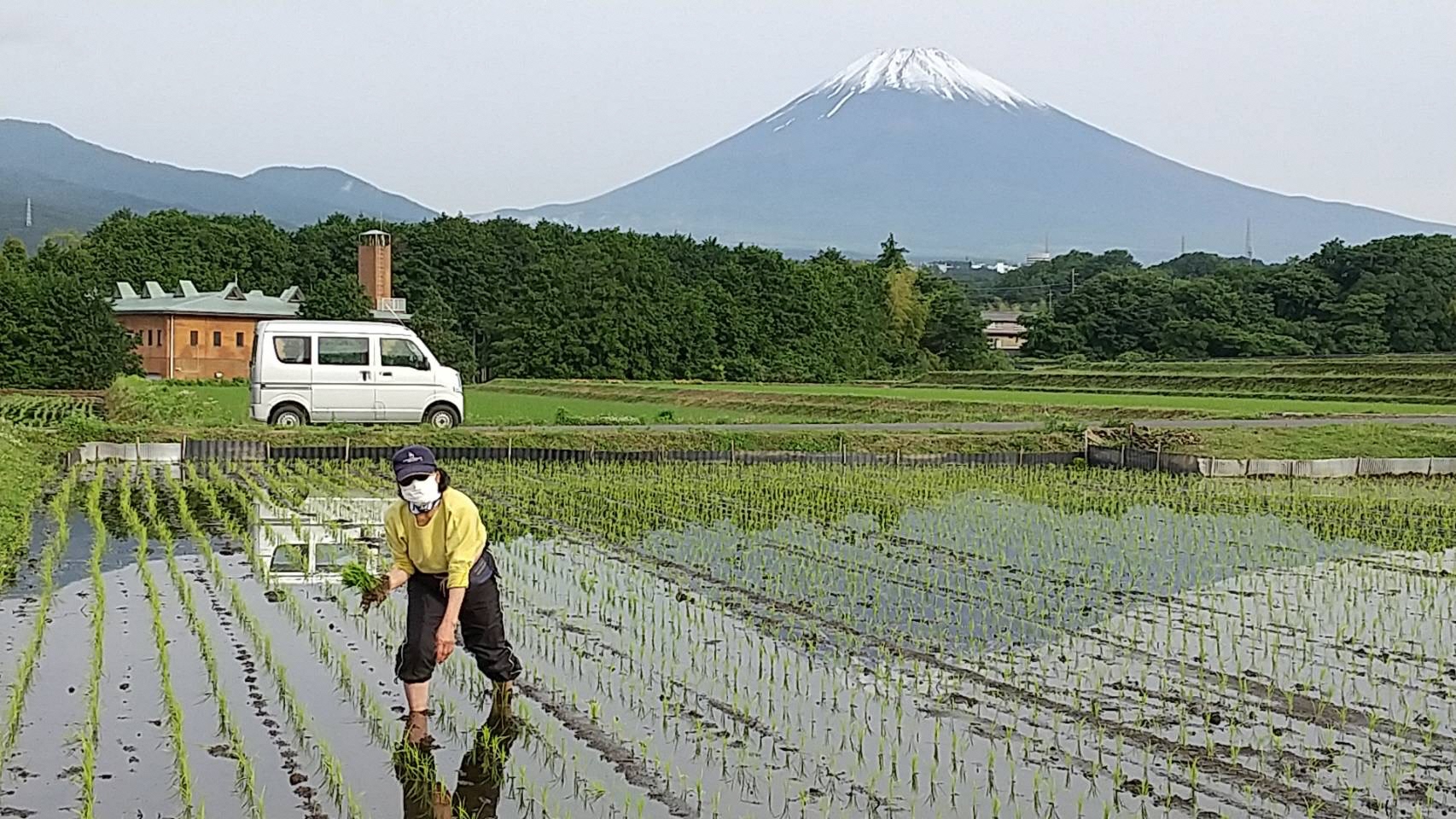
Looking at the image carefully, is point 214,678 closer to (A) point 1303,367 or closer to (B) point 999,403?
(B) point 999,403

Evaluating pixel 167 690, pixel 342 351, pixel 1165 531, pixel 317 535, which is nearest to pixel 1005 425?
pixel 342 351

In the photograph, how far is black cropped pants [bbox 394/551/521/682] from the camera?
4312 millimetres

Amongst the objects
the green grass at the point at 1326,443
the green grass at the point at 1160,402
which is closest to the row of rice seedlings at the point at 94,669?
the green grass at the point at 1326,443

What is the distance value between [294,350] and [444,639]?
1102 centimetres

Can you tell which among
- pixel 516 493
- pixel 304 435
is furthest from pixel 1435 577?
pixel 304 435

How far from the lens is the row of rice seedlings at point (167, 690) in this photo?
12.1 feet

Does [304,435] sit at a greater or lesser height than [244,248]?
lesser

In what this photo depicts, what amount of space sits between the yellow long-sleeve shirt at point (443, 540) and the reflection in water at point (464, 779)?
0.45 m

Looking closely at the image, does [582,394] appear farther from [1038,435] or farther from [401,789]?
[401,789]

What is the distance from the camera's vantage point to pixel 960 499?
35.5 ft

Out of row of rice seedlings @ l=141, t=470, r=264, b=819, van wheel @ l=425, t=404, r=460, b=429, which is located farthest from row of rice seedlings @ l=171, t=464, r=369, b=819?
van wheel @ l=425, t=404, r=460, b=429

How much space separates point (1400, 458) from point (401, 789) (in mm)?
12120

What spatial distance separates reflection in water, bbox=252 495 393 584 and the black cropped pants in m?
2.63

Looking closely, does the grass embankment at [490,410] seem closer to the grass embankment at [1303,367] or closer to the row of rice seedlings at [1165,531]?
the row of rice seedlings at [1165,531]
